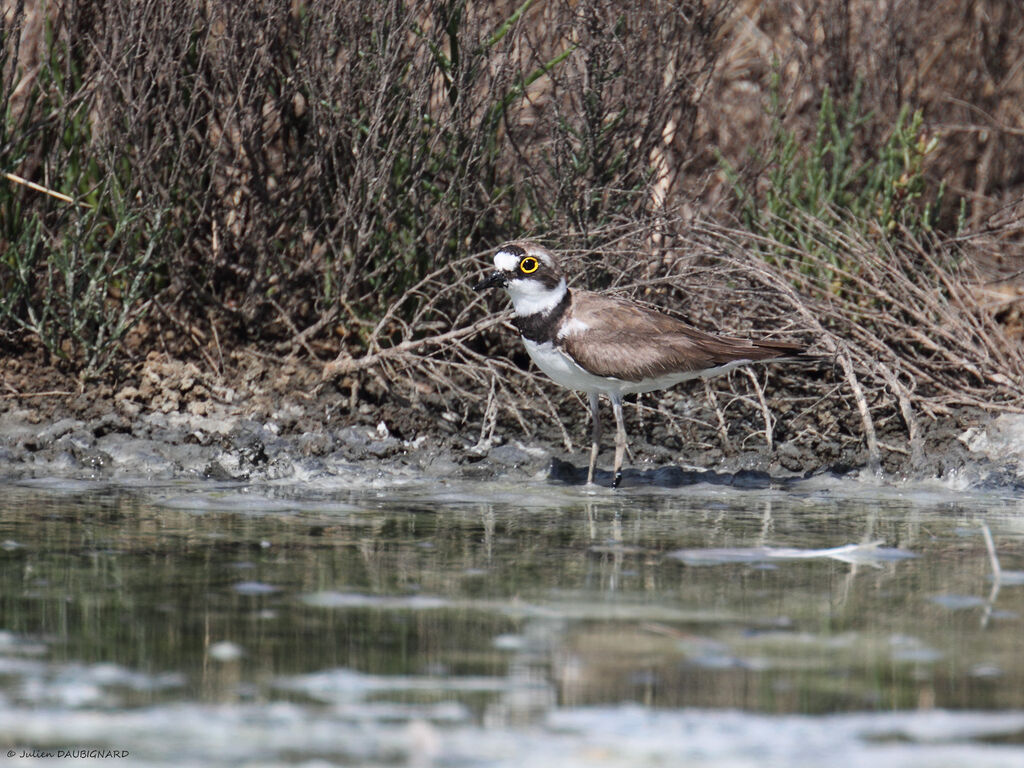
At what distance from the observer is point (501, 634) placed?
4.11 meters

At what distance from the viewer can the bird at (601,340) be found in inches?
275

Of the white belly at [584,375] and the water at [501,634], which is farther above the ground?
the white belly at [584,375]

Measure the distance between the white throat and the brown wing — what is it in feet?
0.35

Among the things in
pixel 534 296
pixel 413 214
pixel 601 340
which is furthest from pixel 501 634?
pixel 413 214

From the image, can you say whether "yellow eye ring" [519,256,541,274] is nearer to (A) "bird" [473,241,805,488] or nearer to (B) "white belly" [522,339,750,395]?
(A) "bird" [473,241,805,488]

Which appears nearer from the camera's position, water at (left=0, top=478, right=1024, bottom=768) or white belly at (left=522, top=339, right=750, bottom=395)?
water at (left=0, top=478, right=1024, bottom=768)

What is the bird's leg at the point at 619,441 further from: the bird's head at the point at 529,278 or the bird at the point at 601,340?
the bird's head at the point at 529,278

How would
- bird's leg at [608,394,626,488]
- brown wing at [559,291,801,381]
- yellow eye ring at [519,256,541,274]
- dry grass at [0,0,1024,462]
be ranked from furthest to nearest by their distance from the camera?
1. dry grass at [0,0,1024,462]
2. bird's leg at [608,394,626,488]
3. yellow eye ring at [519,256,541,274]
4. brown wing at [559,291,801,381]

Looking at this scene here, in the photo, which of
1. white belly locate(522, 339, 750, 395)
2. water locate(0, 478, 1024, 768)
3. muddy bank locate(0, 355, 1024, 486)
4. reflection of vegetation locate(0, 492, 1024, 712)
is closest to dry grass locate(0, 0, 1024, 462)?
muddy bank locate(0, 355, 1024, 486)

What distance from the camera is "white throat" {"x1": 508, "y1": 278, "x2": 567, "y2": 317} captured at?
7.09 metres

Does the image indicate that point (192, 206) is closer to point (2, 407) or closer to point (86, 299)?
point (86, 299)

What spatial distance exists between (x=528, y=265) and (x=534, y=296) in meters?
0.15

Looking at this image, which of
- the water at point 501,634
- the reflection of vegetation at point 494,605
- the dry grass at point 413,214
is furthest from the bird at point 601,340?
the reflection of vegetation at point 494,605

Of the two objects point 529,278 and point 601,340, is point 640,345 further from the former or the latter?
point 529,278
